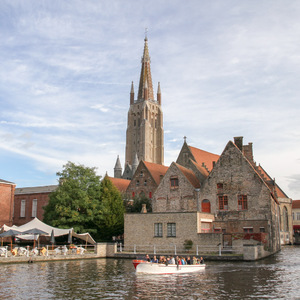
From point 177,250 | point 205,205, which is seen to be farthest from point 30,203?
point 177,250

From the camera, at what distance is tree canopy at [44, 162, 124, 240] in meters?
43.0

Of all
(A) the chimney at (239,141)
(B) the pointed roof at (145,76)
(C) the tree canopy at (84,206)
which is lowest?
(C) the tree canopy at (84,206)

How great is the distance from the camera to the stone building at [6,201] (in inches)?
1982

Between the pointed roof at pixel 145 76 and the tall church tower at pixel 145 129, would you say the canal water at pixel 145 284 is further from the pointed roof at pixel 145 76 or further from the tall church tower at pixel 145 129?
the pointed roof at pixel 145 76

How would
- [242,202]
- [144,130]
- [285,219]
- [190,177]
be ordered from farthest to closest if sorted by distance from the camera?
[144,130] → [285,219] → [190,177] → [242,202]

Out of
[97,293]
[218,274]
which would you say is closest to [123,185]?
[218,274]

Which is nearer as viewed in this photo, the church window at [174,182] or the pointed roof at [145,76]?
the church window at [174,182]

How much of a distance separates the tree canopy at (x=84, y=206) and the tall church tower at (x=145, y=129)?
86.6 meters

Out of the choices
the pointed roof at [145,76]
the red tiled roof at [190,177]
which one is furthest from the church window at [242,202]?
the pointed roof at [145,76]

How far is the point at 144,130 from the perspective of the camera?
136 m

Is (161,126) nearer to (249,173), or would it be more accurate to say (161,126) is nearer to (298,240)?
(298,240)

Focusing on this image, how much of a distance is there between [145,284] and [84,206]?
24.8 meters

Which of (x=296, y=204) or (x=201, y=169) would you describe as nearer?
(x=201, y=169)

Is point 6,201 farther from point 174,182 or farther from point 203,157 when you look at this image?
point 203,157
